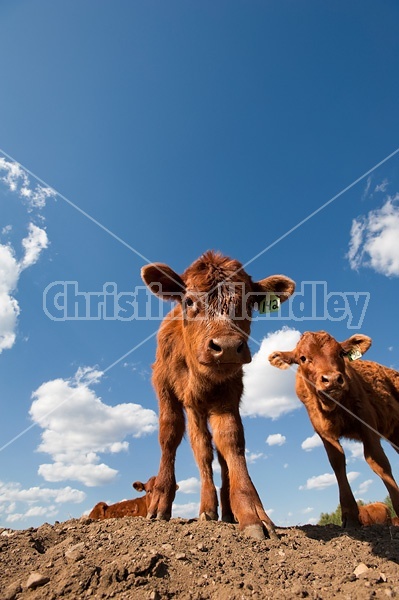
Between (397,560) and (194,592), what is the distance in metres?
2.06

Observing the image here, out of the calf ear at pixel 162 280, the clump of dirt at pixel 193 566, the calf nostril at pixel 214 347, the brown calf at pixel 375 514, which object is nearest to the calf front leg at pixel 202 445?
the clump of dirt at pixel 193 566

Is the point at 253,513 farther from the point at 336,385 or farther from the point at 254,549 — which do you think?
the point at 336,385

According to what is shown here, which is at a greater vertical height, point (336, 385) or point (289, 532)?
point (336, 385)

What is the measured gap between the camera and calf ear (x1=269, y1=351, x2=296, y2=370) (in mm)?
9711

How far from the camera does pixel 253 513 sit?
473 centimetres

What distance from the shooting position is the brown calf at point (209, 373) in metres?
5.06

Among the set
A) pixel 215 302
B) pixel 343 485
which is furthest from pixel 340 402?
pixel 215 302

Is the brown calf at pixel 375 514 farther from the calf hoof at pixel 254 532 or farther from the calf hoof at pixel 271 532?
the calf hoof at pixel 254 532

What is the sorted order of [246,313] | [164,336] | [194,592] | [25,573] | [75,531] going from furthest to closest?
[164,336], [246,313], [75,531], [25,573], [194,592]

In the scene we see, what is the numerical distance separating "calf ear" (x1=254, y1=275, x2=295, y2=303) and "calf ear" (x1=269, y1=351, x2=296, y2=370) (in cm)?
299

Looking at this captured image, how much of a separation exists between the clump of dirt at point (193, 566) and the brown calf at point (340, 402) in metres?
2.93

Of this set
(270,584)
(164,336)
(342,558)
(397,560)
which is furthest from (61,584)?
(164,336)

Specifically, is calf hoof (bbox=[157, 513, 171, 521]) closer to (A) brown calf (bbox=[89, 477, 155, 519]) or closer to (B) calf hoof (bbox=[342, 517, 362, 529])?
(B) calf hoof (bbox=[342, 517, 362, 529])

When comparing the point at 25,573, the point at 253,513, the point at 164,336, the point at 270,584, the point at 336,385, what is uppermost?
the point at 164,336
